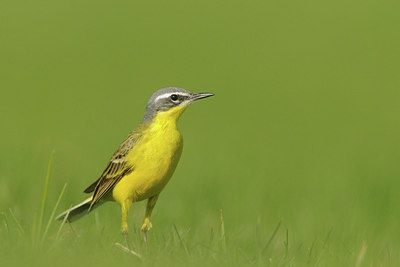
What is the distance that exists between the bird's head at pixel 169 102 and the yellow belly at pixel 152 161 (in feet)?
0.64

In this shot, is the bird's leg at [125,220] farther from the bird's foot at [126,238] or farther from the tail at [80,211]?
the tail at [80,211]

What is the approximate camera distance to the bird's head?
29.7ft

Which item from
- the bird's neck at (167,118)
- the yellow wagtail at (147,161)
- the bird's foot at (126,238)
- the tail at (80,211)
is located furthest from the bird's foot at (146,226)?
the bird's neck at (167,118)

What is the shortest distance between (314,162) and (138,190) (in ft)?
26.5

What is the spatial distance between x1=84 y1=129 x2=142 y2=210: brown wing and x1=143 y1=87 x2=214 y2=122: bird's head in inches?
12.9

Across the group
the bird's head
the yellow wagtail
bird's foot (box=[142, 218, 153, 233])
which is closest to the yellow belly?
the yellow wagtail

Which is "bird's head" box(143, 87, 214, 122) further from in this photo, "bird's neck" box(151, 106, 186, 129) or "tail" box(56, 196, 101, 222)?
"tail" box(56, 196, 101, 222)

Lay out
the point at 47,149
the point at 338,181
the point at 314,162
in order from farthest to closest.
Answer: the point at 314,162 → the point at 47,149 → the point at 338,181

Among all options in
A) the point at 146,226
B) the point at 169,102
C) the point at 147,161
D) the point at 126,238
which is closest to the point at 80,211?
the point at 146,226

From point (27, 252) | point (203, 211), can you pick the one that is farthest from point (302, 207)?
point (27, 252)

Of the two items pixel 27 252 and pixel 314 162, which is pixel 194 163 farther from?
pixel 27 252

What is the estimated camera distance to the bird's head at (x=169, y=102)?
904cm

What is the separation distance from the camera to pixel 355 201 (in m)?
12.0

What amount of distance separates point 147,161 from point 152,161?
71mm
